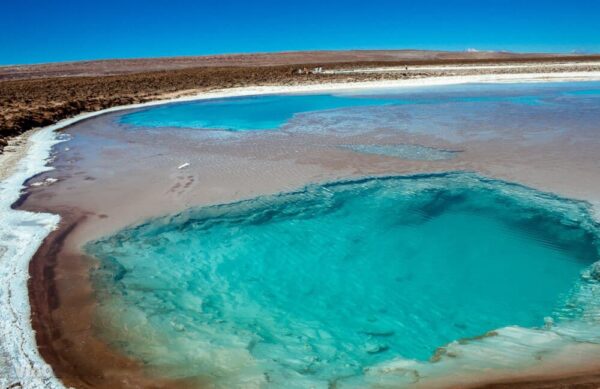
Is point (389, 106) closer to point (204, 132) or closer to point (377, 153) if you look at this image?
point (204, 132)

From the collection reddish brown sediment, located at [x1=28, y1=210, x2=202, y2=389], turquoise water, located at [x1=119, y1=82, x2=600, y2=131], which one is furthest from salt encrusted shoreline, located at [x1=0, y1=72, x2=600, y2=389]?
turquoise water, located at [x1=119, y1=82, x2=600, y2=131]

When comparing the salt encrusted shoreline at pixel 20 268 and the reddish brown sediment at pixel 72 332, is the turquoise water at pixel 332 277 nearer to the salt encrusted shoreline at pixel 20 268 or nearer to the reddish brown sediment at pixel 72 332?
the reddish brown sediment at pixel 72 332

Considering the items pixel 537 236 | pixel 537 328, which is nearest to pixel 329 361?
pixel 537 328

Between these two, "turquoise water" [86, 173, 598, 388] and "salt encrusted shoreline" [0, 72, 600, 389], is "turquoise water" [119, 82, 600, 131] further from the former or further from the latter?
"turquoise water" [86, 173, 598, 388]

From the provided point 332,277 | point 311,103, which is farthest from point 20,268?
→ point 311,103

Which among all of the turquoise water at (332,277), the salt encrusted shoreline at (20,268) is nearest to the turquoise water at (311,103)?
the salt encrusted shoreline at (20,268)

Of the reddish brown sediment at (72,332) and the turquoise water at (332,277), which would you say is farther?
the turquoise water at (332,277)
